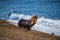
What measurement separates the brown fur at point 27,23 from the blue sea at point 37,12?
4 centimetres

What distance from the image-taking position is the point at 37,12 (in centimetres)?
150

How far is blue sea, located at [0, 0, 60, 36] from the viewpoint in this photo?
138cm

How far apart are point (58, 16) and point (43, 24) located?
0.64ft

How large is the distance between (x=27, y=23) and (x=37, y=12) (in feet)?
0.61

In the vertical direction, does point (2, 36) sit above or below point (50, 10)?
below

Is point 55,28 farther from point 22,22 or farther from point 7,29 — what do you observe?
point 7,29

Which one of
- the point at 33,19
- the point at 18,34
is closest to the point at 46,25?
the point at 33,19

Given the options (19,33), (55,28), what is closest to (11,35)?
(19,33)

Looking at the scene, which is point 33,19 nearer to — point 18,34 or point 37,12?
point 37,12

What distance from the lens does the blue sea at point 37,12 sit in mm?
1384

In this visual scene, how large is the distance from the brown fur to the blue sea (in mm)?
39

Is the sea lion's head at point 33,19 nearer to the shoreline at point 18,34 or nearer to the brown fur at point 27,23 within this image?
the brown fur at point 27,23

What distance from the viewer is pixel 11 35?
1.51 m

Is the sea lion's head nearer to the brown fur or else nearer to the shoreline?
the brown fur
